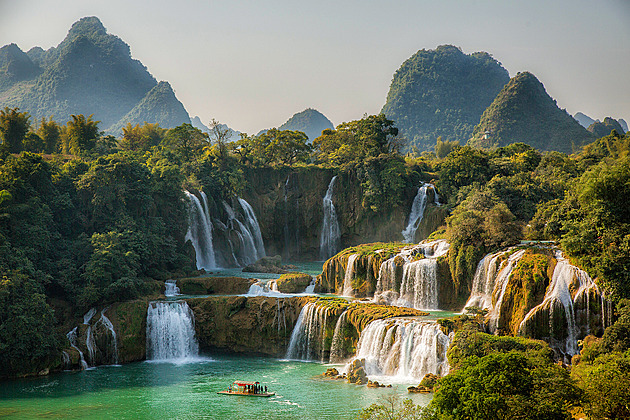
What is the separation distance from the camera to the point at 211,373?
23672 millimetres

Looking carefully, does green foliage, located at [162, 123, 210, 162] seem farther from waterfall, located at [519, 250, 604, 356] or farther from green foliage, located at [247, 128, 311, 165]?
waterfall, located at [519, 250, 604, 356]

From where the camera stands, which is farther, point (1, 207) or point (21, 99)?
point (21, 99)

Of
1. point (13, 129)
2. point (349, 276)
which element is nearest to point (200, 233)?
point (349, 276)

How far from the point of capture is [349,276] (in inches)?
1227

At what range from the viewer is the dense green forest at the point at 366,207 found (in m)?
13.9

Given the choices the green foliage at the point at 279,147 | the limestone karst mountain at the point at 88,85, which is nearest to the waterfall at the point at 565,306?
the green foliage at the point at 279,147

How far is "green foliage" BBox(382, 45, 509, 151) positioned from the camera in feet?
402

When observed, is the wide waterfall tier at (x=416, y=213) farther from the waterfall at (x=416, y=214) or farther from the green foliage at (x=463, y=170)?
the green foliage at (x=463, y=170)

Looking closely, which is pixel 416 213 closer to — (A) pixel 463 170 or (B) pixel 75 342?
(A) pixel 463 170

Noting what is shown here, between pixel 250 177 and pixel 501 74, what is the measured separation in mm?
106309

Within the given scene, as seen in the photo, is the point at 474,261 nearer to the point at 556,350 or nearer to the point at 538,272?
the point at 538,272

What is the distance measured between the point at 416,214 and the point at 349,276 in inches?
614

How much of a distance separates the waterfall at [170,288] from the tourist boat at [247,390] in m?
11.3

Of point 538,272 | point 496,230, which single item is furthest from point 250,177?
point 538,272
